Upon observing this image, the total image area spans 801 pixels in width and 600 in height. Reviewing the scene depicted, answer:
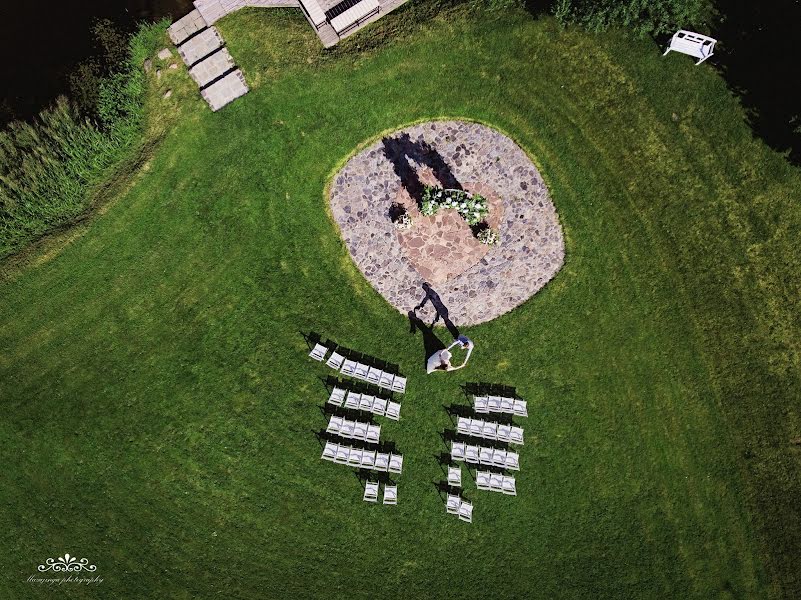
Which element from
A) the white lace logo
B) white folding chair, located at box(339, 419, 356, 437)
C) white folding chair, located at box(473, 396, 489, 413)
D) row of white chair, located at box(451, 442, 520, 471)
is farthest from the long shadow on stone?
the white lace logo

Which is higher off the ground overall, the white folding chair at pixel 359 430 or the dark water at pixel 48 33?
the dark water at pixel 48 33

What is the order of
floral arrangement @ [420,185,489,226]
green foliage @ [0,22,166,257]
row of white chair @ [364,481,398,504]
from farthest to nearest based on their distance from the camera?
row of white chair @ [364,481,398,504] → floral arrangement @ [420,185,489,226] → green foliage @ [0,22,166,257]

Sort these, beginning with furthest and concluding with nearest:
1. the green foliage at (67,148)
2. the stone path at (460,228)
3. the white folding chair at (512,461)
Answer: the stone path at (460,228)
the white folding chair at (512,461)
the green foliage at (67,148)

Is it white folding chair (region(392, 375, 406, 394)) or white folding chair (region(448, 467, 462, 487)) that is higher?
white folding chair (region(392, 375, 406, 394))

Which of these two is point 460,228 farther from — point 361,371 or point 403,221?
point 361,371

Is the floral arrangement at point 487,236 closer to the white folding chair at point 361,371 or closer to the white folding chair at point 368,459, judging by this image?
the white folding chair at point 361,371

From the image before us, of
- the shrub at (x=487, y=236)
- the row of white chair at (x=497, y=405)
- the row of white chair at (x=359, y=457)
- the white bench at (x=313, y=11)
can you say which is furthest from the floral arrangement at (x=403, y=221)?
the row of white chair at (x=359, y=457)

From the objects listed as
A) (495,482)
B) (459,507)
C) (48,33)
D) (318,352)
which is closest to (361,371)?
(318,352)

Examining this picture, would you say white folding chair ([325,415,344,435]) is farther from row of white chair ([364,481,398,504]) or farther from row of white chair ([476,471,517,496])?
row of white chair ([476,471,517,496])

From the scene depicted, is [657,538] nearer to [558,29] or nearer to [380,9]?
[558,29]
